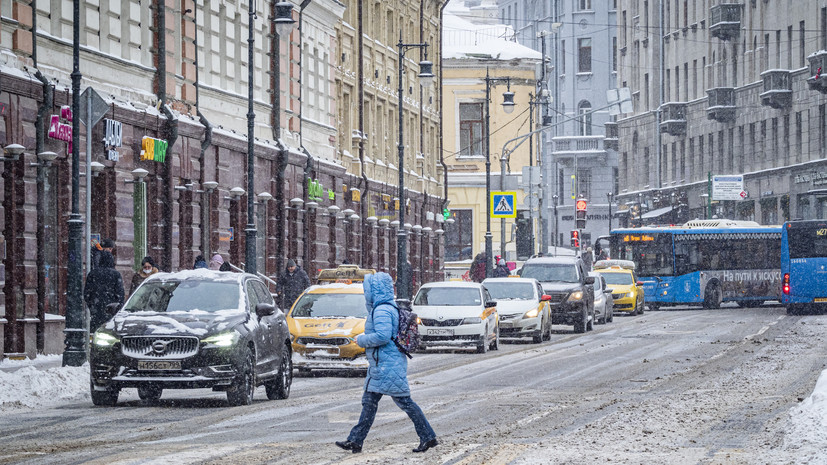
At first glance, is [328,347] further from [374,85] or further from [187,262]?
[374,85]

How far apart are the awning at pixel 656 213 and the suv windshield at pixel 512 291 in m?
54.9

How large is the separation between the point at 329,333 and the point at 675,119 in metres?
67.1

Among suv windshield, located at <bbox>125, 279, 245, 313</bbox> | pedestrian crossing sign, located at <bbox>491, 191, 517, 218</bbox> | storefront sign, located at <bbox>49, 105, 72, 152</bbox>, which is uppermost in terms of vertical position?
storefront sign, located at <bbox>49, 105, 72, 152</bbox>

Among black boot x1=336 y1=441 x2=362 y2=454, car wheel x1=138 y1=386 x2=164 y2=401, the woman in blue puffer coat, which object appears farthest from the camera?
car wheel x1=138 y1=386 x2=164 y2=401

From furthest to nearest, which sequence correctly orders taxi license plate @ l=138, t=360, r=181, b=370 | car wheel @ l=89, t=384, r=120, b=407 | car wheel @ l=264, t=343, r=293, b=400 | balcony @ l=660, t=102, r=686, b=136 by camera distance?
balcony @ l=660, t=102, r=686, b=136 → car wheel @ l=264, t=343, r=293, b=400 → car wheel @ l=89, t=384, r=120, b=407 → taxi license plate @ l=138, t=360, r=181, b=370

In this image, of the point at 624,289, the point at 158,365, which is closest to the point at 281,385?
the point at 158,365

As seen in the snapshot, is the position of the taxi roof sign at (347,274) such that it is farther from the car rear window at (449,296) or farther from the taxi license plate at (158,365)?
the taxi license plate at (158,365)

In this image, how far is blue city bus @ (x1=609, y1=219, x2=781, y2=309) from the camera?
186 ft

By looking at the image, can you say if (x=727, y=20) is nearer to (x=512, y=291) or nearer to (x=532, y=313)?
(x=512, y=291)

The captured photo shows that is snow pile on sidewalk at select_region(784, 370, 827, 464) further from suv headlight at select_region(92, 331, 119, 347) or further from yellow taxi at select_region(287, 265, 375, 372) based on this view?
yellow taxi at select_region(287, 265, 375, 372)

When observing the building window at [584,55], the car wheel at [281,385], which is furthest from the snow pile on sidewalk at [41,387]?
the building window at [584,55]

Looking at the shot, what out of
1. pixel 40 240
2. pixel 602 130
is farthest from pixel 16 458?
pixel 602 130

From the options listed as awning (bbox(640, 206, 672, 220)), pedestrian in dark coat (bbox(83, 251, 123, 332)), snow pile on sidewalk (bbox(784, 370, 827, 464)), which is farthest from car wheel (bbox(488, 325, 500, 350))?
awning (bbox(640, 206, 672, 220))

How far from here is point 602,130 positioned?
124 meters
